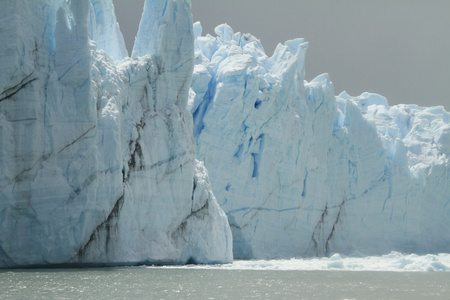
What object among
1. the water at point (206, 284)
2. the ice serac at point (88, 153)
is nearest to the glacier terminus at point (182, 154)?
the ice serac at point (88, 153)

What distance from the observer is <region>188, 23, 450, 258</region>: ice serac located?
78.7 ft

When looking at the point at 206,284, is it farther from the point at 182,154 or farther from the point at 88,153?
the point at 182,154

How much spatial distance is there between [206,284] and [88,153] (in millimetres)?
4631

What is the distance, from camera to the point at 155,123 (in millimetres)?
18797

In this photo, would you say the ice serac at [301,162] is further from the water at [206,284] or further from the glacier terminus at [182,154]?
the water at [206,284]

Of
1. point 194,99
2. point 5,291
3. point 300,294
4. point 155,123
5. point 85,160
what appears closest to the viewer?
point 5,291

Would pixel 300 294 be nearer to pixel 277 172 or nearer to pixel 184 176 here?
pixel 184 176

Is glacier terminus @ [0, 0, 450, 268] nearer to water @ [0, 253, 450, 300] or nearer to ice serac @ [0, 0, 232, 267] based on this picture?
ice serac @ [0, 0, 232, 267]

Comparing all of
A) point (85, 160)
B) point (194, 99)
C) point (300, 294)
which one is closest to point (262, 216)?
point (194, 99)

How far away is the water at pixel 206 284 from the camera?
11.4m

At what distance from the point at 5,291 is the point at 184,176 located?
27.7ft

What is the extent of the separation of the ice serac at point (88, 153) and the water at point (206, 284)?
0.83m

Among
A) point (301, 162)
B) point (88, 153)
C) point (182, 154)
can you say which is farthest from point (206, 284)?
point (301, 162)

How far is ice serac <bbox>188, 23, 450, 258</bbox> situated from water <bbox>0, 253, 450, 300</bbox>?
19.7ft
